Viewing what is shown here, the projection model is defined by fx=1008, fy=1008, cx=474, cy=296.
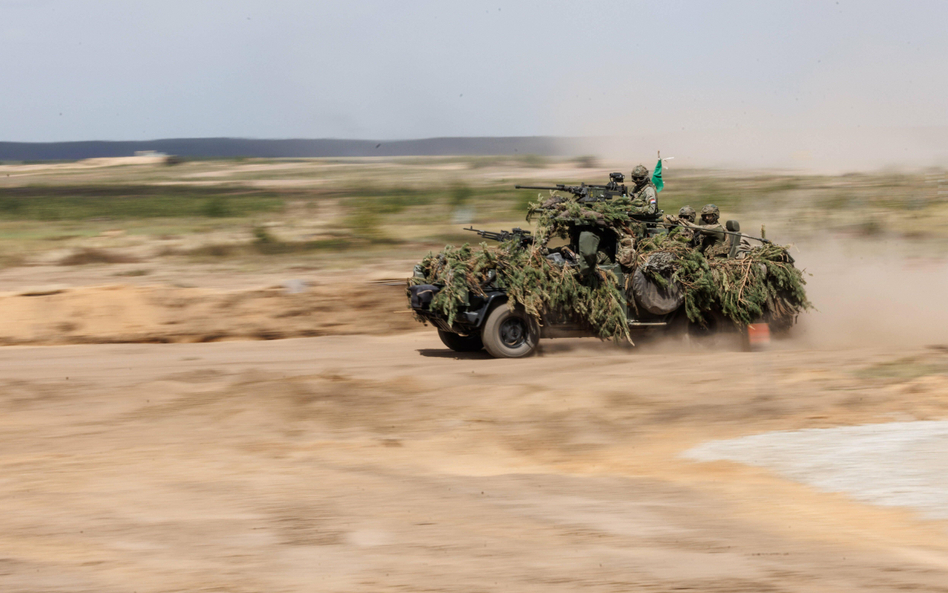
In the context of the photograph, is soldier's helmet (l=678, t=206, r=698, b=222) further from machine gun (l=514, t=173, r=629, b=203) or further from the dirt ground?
the dirt ground

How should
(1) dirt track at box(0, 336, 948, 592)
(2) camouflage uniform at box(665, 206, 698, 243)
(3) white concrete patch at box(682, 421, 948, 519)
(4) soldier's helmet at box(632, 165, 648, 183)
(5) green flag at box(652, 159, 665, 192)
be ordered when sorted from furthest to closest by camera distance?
(5) green flag at box(652, 159, 665, 192), (4) soldier's helmet at box(632, 165, 648, 183), (2) camouflage uniform at box(665, 206, 698, 243), (3) white concrete patch at box(682, 421, 948, 519), (1) dirt track at box(0, 336, 948, 592)

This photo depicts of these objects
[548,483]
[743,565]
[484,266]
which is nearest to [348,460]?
[548,483]

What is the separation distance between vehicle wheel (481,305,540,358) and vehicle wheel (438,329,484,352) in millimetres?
1013

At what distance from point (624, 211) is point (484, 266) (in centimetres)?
212

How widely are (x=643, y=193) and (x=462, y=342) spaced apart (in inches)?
130

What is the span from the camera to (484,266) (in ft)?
42.6

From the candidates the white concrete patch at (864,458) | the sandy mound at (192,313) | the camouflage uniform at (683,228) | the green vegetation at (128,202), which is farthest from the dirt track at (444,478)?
the green vegetation at (128,202)

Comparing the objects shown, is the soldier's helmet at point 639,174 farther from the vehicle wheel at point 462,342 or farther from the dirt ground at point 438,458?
the vehicle wheel at point 462,342

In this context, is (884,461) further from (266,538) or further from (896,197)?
(896,197)

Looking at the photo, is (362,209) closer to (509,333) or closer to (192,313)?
(192,313)

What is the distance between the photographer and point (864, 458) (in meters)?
7.85

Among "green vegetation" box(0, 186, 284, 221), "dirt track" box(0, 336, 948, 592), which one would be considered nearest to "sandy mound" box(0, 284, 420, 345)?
"dirt track" box(0, 336, 948, 592)

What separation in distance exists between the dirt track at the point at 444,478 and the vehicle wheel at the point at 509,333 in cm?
45

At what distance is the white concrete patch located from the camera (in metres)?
7.09
